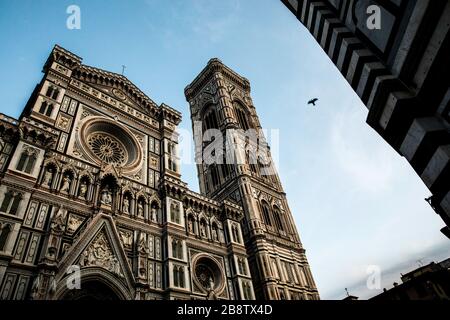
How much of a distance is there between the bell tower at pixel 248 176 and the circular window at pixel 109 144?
13.0 metres

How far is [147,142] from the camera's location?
23.7m

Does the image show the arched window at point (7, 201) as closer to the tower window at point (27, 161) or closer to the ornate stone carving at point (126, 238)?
the tower window at point (27, 161)

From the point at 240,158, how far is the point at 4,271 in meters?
25.1

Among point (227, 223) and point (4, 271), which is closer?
point (4, 271)

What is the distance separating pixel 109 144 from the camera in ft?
70.5

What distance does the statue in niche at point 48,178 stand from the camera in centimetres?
1561

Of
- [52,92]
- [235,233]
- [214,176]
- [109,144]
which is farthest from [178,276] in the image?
[214,176]

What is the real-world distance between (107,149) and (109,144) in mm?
646

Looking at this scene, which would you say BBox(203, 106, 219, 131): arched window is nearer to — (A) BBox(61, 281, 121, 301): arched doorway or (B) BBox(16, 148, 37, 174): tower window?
(B) BBox(16, 148, 37, 174): tower window

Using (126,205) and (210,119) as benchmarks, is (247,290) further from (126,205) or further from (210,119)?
(210,119)

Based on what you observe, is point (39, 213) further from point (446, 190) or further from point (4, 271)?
point (446, 190)

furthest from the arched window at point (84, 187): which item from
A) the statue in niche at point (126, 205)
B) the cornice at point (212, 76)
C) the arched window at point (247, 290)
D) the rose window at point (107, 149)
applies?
the cornice at point (212, 76)

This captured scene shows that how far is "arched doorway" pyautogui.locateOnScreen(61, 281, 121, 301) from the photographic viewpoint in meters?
13.7
